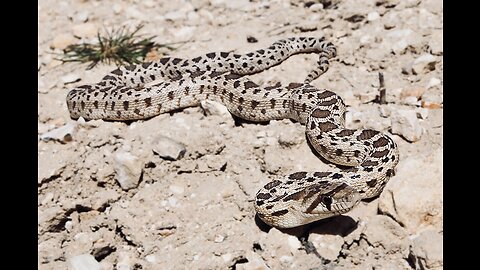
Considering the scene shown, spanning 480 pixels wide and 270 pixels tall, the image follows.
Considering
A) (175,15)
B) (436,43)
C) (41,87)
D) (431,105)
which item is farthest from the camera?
(175,15)

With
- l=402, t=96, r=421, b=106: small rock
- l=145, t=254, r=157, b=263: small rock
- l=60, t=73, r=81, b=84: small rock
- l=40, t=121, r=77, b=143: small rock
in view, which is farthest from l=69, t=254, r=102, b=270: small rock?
Result: l=402, t=96, r=421, b=106: small rock

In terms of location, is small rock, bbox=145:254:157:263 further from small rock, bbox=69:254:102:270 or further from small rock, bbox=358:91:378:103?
small rock, bbox=358:91:378:103

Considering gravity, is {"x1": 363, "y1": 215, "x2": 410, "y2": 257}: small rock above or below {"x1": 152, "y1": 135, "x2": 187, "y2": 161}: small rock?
below

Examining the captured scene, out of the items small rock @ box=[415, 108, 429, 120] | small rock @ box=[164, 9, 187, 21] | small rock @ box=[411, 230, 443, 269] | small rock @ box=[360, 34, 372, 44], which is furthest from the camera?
small rock @ box=[164, 9, 187, 21]

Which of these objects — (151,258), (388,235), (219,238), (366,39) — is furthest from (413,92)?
(151,258)

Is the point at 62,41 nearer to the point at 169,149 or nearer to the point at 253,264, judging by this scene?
the point at 169,149

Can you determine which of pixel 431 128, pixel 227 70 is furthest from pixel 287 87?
pixel 431 128

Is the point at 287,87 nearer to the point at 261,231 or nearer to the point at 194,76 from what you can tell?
the point at 194,76
